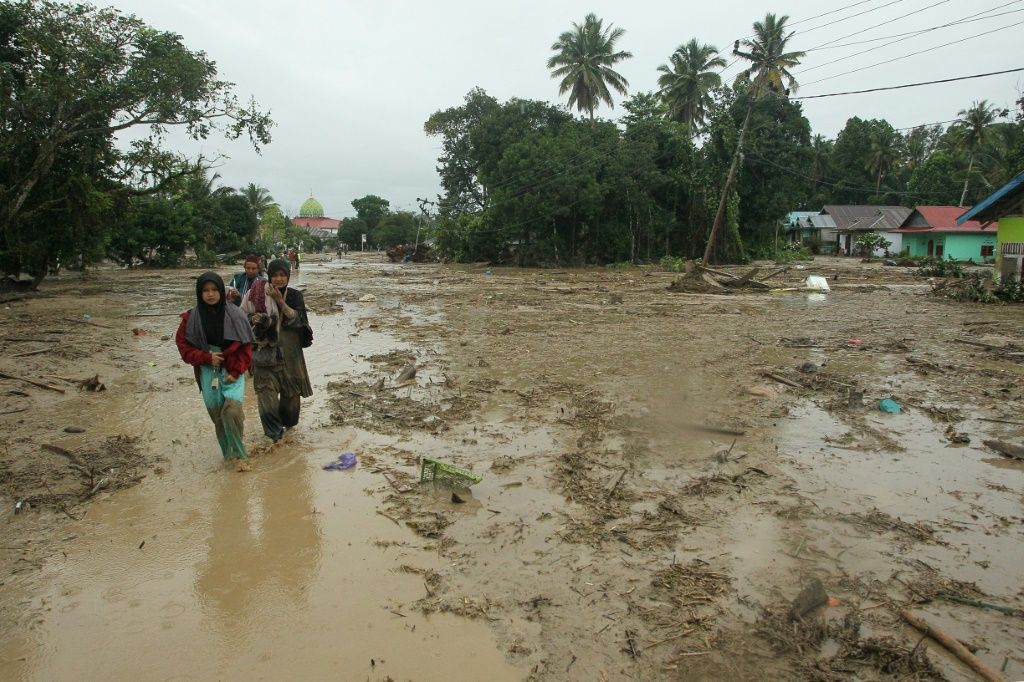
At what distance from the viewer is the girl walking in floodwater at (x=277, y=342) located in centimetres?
533

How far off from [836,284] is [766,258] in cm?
1926

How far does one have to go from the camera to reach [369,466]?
16.9ft

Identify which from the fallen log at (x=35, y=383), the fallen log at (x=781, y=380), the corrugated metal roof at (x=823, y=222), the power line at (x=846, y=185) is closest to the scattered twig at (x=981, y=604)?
the fallen log at (x=781, y=380)

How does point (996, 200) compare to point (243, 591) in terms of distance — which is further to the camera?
point (996, 200)

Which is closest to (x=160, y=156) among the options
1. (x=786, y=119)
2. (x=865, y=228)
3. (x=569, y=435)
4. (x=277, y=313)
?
(x=277, y=313)

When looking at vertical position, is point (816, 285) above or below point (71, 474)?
above

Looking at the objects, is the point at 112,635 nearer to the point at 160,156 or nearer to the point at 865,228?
the point at 160,156

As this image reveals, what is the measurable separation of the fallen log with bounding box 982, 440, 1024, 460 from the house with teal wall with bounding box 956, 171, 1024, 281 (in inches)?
655

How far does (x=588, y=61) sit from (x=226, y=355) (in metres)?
41.8

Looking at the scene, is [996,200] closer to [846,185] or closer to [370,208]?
[846,185]

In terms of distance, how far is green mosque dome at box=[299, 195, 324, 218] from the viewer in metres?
118

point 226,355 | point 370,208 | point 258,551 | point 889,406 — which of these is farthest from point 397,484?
point 370,208

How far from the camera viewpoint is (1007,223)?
62.5 ft

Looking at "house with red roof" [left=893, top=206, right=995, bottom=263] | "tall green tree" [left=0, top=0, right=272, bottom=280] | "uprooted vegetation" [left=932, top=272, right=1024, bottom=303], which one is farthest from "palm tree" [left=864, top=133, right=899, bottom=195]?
"tall green tree" [left=0, top=0, right=272, bottom=280]
